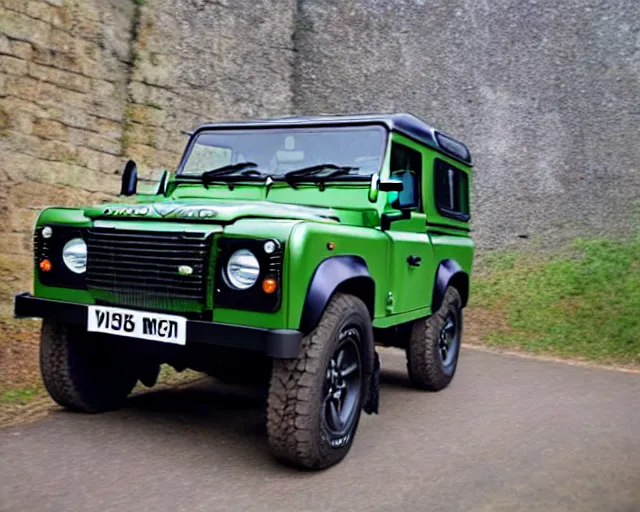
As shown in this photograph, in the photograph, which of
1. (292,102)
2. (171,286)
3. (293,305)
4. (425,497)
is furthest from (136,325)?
(292,102)

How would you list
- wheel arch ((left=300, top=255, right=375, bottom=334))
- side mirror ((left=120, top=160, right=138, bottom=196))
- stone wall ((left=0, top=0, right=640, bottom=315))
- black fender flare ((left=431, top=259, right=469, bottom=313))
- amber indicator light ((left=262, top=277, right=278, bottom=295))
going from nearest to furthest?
amber indicator light ((left=262, top=277, right=278, bottom=295)) → wheel arch ((left=300, top=255, right=375, bottom=334)) → side mirror ((left=120, top=160, right=138, bottom=196)) → black fender flare ((left=431, top=259, right=469, bottom=313)) → stone wall ((left=0, top=0, right=640, bottom=315))

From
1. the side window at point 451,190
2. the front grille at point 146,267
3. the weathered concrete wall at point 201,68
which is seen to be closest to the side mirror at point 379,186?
the front grille at point 146,267

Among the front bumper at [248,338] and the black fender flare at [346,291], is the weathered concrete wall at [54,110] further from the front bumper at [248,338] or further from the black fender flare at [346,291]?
the black fender flare at [346,291]

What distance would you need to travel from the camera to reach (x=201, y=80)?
35.0ft

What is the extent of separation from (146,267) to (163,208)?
1.12 feet

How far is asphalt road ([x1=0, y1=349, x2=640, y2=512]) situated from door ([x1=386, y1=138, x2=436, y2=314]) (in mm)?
880

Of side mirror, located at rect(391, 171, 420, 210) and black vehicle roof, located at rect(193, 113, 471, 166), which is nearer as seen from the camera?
side mirror, located at rect(391, 171, 420, 210)

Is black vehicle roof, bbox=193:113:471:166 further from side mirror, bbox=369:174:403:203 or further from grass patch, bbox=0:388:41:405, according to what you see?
grass patch, bbox=0:388:41:405

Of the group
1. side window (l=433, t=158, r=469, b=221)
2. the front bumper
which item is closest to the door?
side window (l=433, t=158, r=469, b=221)

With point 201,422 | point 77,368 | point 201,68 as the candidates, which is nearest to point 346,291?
point 201,422

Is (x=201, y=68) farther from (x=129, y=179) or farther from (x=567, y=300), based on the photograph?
(x=567, y=300)

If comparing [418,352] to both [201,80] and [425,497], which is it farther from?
[201,80]

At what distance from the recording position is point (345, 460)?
157 inches

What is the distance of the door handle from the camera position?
16.1 feet
